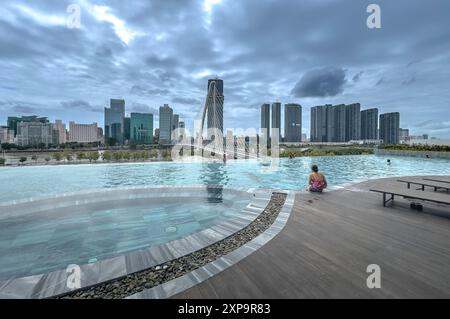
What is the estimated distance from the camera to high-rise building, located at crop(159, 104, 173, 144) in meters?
57.2

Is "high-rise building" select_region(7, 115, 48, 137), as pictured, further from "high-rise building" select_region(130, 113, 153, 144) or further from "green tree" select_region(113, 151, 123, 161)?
"green tree" select_region(113, 151, 123, 161)

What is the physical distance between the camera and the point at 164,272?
260 cm

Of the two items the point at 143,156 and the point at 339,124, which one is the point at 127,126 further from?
the point at 339,124

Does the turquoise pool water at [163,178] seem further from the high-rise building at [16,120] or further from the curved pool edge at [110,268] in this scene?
the high-rise building at [16,120]

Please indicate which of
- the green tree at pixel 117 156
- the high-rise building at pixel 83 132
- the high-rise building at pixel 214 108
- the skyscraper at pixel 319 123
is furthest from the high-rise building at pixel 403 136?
the high-rise building at pixel 83 132

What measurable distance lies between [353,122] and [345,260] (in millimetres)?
74992

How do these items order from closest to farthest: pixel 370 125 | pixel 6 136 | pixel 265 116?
pixel 265 116 → pixel 6 136 → pixel 370 125

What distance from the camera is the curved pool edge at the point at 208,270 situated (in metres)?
2.18

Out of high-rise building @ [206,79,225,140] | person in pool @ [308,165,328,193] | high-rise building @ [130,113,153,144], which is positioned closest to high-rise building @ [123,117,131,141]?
high-rise building @ [130,113,153,144]

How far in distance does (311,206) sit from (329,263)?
2598mm

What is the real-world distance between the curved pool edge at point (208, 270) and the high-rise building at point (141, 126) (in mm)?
79550

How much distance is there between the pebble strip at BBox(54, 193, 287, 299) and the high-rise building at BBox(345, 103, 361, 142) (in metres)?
72.8

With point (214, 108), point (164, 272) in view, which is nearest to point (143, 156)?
point (214, 108)

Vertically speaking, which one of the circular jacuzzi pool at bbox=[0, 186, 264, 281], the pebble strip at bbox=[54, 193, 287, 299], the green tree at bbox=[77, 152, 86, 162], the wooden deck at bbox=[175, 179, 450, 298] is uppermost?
the green tree at bbox=[77, 152, 86, 162]
